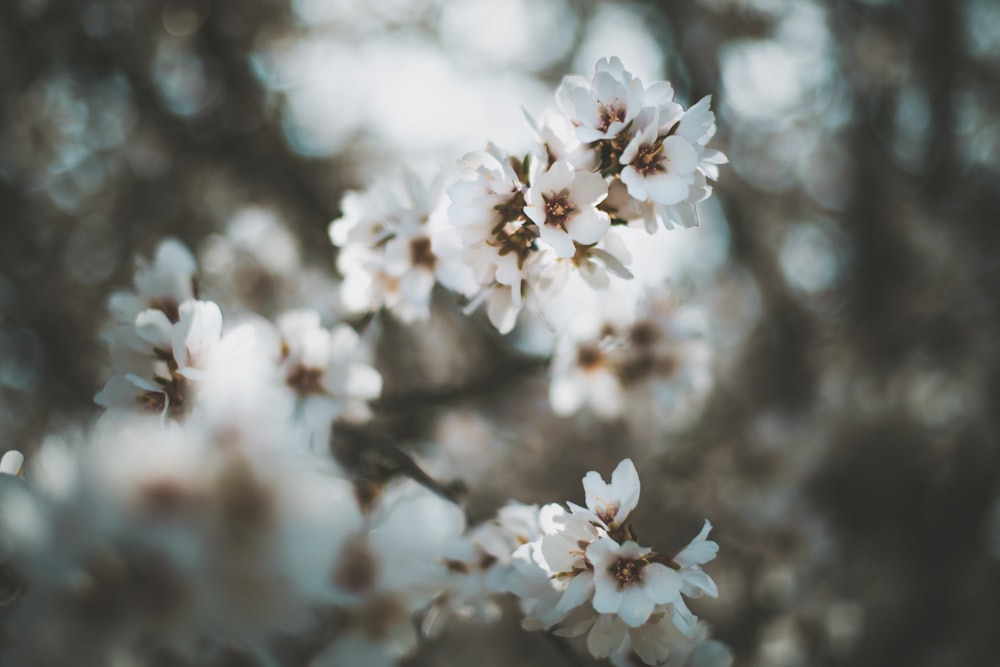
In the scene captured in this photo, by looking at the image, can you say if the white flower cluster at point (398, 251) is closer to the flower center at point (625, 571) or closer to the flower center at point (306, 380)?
the flower center at point (306, 380)

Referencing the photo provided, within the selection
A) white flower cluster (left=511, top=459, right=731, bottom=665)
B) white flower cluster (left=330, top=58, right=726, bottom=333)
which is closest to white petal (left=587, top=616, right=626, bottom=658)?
white flower cluster (left=511, top=459, right=731, bottom=665)

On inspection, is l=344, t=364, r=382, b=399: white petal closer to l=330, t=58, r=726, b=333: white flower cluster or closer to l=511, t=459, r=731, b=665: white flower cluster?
l=330, t=58, r=726, b=333: white flower cluster

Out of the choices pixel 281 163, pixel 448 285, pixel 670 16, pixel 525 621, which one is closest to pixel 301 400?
pixel 448 285

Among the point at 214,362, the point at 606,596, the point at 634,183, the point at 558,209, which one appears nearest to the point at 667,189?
the point at 634,183

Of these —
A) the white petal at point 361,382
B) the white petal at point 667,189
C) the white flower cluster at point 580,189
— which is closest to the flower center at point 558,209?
the white flower cluster at point 580,189

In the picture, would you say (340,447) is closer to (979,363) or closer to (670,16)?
(670,16)

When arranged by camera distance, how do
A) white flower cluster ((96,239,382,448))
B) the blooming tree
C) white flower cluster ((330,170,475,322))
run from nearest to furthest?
1. the blooming tree
2. white flower cluster ((96,239,382,448))
3. white flower cluster ((330,170,475,322))

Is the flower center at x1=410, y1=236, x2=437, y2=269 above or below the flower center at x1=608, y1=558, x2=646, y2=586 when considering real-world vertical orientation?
above
